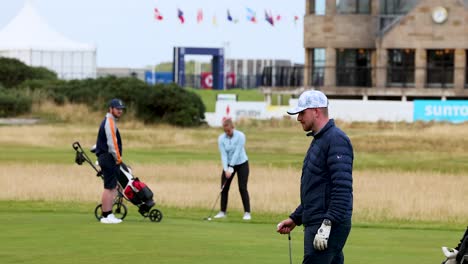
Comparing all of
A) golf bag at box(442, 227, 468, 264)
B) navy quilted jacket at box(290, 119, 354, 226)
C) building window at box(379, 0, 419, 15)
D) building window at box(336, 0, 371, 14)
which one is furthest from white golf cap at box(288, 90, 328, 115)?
building window at box(379, 0, 419, 15)

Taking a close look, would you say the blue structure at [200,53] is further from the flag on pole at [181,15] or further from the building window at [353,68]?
the building window at [353,68]

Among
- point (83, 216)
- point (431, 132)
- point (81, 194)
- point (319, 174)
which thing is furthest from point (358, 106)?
point (319, 174)

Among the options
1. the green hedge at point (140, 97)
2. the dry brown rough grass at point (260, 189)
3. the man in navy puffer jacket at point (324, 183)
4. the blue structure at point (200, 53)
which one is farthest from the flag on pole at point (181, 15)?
the man in navy puffer jacket at point (324, 183)

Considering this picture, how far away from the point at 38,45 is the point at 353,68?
2638 cm

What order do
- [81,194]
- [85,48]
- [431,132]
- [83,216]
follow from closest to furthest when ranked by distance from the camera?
[83,216] → [81,194] → [431,132] → [85,48]

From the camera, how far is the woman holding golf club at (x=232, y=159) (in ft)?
79.2

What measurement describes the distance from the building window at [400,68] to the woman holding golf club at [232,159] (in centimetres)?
5070

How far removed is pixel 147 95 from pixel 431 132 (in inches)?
759

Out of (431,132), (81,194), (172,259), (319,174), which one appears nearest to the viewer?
(319,174)

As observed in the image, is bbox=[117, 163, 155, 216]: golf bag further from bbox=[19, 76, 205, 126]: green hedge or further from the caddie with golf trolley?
bbox=[19, 76, 205, 126]: green hedge

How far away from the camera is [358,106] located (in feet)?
231

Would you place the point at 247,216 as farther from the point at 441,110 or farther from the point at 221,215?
the point at 441,110

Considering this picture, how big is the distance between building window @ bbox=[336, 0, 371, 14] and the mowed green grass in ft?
171

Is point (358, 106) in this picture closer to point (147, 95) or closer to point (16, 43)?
point (147, 95)
